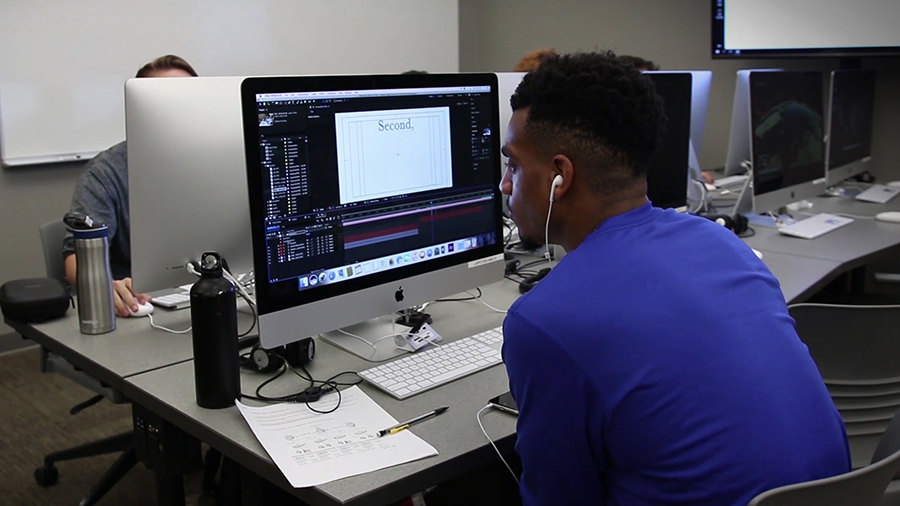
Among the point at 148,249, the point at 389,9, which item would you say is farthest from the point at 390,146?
the point at 389,9

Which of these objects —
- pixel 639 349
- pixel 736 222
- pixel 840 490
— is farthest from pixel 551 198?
pixel 736 222

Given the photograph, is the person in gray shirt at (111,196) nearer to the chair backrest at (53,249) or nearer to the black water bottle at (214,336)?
the chair backrest at (53,249)

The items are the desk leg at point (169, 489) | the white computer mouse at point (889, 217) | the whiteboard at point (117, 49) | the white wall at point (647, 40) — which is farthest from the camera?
the white wall at point (647, 40)

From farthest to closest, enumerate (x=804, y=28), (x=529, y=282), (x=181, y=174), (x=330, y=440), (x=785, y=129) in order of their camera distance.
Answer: (x=804, y=28) → (x=785, y=129) → (x=529, y=282) → (x=181, y=174) → (x=330, y=440)

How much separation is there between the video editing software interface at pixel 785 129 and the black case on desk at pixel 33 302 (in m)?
2.19

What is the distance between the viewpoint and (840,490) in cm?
91

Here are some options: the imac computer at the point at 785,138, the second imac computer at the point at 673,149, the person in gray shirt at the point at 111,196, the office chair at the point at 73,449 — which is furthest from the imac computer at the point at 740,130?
the office chair at the point at 73,449

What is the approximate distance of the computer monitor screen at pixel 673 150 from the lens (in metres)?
2.50

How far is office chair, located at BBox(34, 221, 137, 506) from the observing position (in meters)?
2.12

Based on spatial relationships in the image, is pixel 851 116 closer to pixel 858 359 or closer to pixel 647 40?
pixel 647 40

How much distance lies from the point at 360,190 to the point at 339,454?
1.82ft

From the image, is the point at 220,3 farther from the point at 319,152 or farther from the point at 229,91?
the point at 319,152

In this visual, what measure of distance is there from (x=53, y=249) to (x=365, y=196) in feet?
3.95

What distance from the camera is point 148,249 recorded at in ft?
5.67
